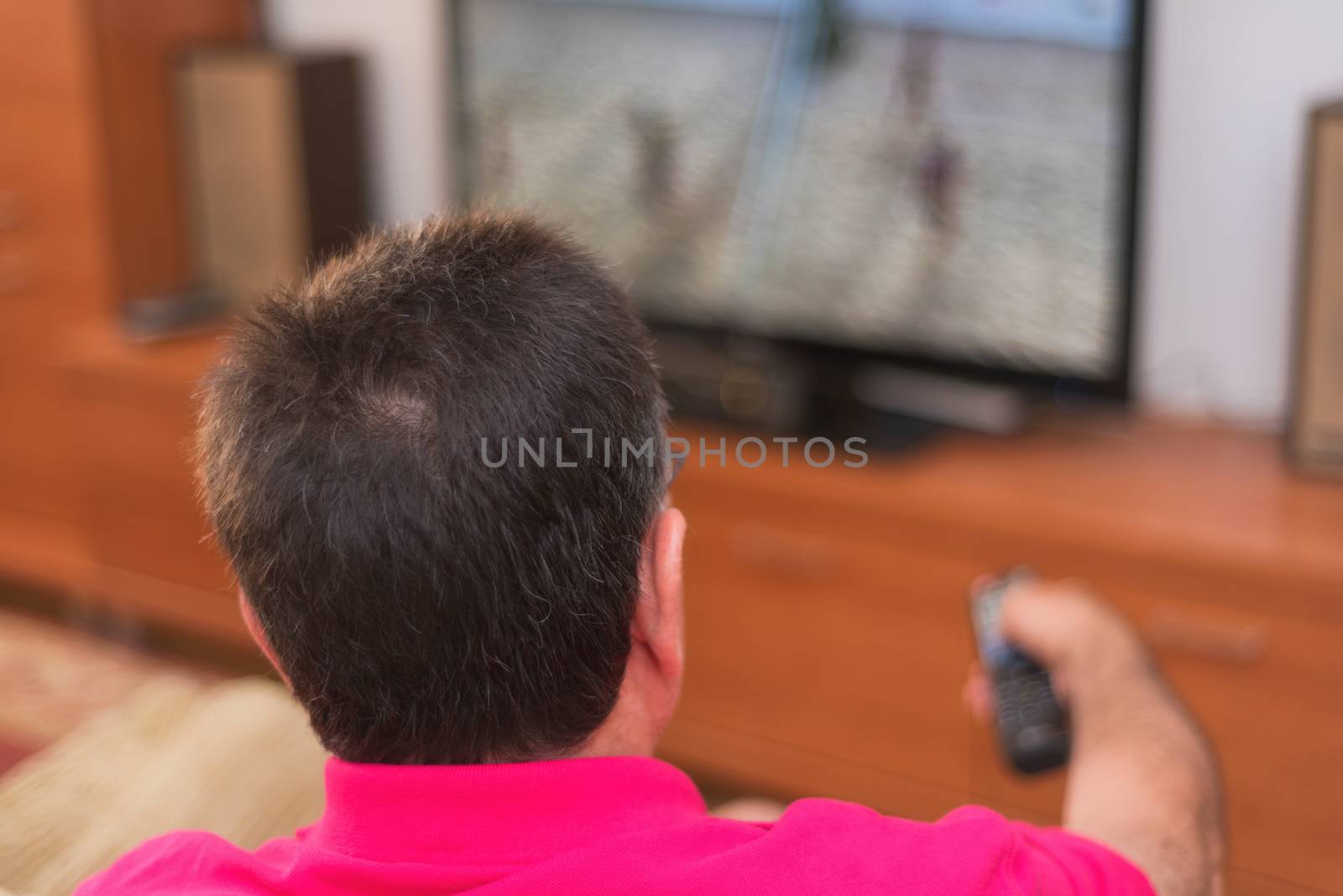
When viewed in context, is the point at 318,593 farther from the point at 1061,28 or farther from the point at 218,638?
the point at 218,638

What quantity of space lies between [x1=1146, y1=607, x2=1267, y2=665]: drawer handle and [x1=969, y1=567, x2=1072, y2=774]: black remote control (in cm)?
81

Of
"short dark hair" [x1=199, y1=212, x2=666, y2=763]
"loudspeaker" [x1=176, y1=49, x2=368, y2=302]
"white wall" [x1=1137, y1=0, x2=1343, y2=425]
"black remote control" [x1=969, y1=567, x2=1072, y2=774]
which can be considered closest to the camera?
"short dark hair" [x1=199, y1=212, x2=666, y2=763]

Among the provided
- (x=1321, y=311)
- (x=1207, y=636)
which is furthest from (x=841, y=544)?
(x=1321, y=311)

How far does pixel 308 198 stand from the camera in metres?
2.96

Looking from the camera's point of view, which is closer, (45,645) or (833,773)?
(833,773)

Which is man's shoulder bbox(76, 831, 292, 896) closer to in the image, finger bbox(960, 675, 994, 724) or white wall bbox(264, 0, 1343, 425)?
finger bbox(960, 675, 994, 724)

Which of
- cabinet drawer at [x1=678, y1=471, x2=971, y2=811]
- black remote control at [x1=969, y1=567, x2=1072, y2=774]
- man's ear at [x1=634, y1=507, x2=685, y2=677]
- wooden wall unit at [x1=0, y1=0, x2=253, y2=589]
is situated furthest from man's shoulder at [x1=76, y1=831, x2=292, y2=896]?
wooden wall unit at [x1=0, y1=0, x2=253, y2=589]

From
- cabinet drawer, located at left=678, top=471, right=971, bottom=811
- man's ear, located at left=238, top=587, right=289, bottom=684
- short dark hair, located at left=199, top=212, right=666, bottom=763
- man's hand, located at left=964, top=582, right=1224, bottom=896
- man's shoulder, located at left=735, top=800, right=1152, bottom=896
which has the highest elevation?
short dark hair, located at left=199, top=212, right=666, bottom=763

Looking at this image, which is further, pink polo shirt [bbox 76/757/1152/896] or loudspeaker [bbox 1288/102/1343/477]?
loudspeaker [bbox 1288/102/1343/477]

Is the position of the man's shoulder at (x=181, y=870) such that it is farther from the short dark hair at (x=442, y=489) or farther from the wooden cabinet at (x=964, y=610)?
the wooden cabinet at (x=964, y=610)

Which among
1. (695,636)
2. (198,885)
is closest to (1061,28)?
(695,636)

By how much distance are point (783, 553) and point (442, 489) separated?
1.60 meters

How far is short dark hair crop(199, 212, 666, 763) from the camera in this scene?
2.39 feet

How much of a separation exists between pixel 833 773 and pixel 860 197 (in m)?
0.94
